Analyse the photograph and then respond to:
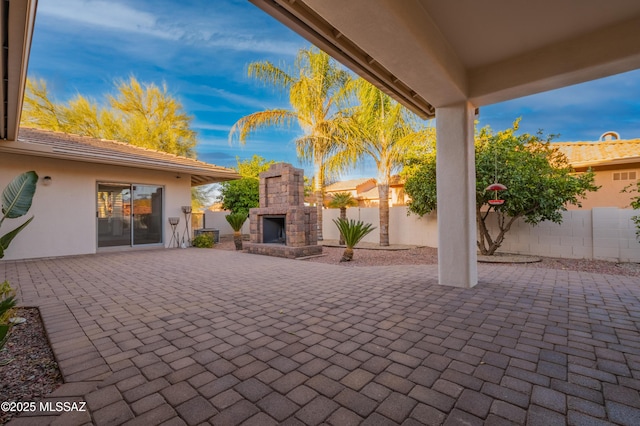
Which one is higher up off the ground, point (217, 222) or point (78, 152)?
point (78, 152)

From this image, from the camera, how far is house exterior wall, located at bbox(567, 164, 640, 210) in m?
10.1

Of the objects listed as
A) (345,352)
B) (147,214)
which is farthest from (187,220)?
(345,352)

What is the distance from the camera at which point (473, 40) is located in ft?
11.2

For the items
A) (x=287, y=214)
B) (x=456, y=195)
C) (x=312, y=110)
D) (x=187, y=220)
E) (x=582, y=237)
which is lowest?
(x=582, y=237)

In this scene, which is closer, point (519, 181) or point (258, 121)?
point (519, 181)

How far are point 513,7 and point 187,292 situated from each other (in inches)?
Answer: 202

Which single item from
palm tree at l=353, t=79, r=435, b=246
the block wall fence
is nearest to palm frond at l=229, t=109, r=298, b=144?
palm tree at l=353, t=79, r=435, b=246

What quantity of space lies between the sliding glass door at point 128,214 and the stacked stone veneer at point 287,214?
3.71 metres

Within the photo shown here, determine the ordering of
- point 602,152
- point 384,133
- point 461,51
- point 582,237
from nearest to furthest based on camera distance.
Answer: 1. point 461,51
2. point 582,237
3. point 384,133
4. point 602,152

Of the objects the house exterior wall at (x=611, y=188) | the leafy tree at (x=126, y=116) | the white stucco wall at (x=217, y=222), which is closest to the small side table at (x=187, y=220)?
the white stucco wall at (x=217, y=222)

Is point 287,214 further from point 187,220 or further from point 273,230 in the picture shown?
point 187,220

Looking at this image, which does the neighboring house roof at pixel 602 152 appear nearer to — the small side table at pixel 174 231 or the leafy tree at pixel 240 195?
the leafy tree at pixel 240 195

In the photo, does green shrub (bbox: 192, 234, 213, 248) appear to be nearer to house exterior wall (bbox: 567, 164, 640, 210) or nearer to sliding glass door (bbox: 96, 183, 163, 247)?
sliding glass door (bbox: 96, 183, 163, 247)

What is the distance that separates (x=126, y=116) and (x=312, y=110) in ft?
42.5
